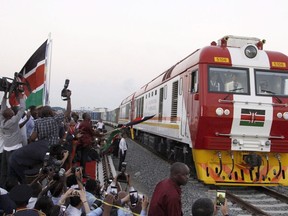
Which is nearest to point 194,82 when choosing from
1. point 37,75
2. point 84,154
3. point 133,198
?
point 84,154

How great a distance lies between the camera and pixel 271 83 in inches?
378

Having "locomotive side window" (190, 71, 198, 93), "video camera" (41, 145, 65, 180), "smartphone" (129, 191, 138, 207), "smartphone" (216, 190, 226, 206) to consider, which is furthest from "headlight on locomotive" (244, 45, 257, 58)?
"smartphone" (216, 190, 226, 206)

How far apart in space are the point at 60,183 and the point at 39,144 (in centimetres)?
186

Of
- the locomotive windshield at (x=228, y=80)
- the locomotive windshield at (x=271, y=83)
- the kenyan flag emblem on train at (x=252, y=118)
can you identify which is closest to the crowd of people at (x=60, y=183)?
the locomotive windshield at (x=228, y=80)

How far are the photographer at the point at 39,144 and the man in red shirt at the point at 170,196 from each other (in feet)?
9.90

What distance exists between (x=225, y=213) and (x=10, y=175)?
163 inches

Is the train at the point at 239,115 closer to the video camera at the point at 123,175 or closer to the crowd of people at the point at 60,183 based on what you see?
the crowd of people at the point at 60,183

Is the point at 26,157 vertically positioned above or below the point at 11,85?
below

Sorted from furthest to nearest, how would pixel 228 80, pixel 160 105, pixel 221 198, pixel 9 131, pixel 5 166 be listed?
1. pixel 160 105
2. pixel 228 80
3. pixel 5 166
4. pixel 9 131
5. pixel 221 198

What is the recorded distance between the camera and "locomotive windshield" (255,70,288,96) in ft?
31.2

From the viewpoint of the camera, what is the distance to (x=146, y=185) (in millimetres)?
10414

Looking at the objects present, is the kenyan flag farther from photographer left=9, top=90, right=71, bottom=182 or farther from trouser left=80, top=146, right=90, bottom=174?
photographer left=9, top=90, right=71, bottom=182

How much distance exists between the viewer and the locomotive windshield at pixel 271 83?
31.2ft

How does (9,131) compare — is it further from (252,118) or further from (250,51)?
(250,51)
